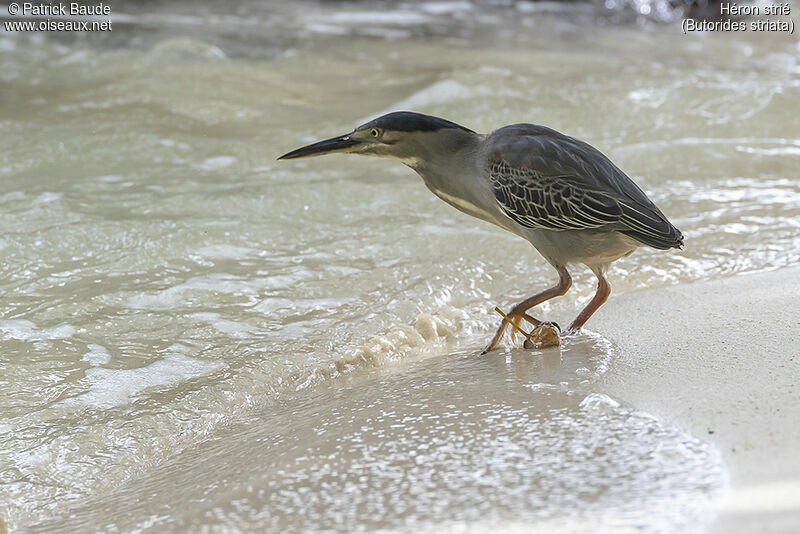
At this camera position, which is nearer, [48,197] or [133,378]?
[133,378]

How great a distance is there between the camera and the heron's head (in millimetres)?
3816

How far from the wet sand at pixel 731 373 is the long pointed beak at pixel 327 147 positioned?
1.32 meters

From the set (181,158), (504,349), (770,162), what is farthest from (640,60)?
(504,349)

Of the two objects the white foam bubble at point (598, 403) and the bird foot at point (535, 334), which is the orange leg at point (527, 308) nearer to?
the bird foot at point (535, 334)

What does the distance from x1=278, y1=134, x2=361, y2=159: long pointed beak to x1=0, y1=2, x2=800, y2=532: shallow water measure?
0.82m

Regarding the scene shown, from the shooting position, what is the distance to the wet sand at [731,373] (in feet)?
7.14

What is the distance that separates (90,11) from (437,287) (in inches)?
335

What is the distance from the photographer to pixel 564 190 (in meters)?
3.65

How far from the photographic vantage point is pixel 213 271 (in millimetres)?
4730

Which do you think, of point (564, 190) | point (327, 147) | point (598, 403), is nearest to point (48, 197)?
point (327, 147)

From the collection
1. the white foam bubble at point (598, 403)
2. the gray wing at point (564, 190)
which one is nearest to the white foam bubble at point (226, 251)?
the gray wing at point (564, 190)

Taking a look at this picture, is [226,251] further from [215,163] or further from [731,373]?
[731,373]

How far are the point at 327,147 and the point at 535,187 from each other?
0.88 meters

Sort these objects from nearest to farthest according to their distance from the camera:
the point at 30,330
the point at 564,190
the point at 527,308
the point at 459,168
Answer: the point at 564,190 → the point at 527,308 → the point at 459,168 → the point at 30,330
